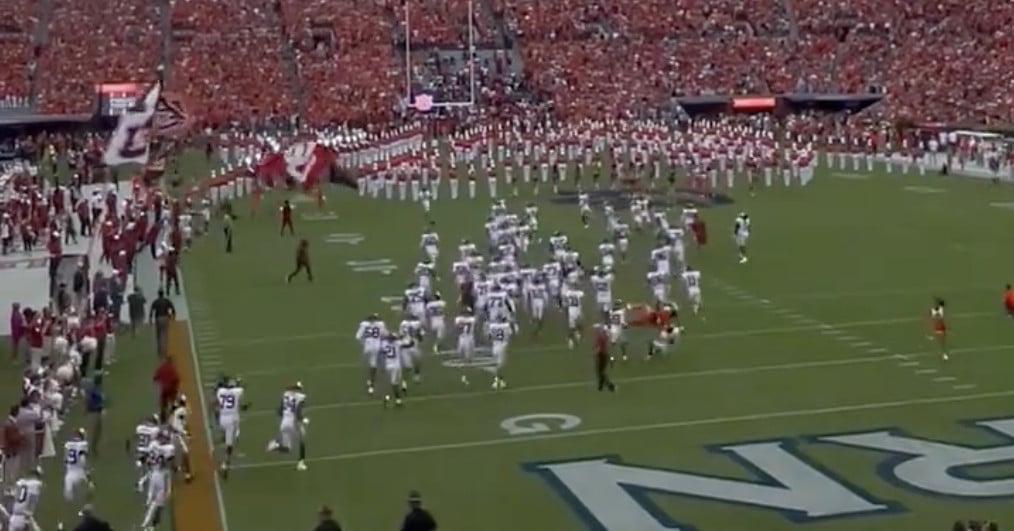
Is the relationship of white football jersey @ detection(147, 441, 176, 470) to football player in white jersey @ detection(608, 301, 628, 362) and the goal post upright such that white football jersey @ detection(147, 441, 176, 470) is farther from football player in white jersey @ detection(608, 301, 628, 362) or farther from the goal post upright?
the goal post upright

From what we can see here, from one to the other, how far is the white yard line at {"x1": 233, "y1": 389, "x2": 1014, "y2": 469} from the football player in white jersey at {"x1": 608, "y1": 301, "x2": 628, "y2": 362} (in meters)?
2.43

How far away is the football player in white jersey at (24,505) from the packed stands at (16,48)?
120ft

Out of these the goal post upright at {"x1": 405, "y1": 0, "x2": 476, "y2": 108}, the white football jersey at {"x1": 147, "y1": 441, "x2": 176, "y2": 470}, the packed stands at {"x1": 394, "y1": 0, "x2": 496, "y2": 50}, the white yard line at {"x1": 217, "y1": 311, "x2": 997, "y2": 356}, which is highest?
the packed stands at {"x1": 394, "y1": 0, "x2": 496, "y2": 50}

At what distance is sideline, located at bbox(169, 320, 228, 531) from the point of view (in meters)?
12.5

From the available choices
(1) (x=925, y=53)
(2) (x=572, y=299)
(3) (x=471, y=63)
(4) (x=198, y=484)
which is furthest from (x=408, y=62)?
(4) (x=198, y=484)

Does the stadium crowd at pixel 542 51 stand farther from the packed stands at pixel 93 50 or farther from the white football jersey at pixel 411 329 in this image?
the white football jersey at pixel 411 329

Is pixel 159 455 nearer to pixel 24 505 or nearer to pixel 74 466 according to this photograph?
pixel 74 466

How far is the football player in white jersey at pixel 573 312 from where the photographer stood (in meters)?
18.8

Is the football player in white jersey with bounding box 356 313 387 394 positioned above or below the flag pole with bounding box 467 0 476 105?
below

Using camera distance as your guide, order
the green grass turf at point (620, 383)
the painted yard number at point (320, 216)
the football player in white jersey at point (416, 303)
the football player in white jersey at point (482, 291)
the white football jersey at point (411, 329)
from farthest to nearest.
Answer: the painted yard number at point (320, 216), the football player in white jersey at point (482, 291), the football player in white jersey at point (416, 303), the white football jersey at point (411, 329), the green grass turf at point (620, 383)

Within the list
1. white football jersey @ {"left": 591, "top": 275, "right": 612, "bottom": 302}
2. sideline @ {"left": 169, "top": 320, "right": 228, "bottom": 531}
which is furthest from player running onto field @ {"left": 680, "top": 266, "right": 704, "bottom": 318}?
sideline @ {"left": 169, "top": 320, "right": 228, "bottom": 531}

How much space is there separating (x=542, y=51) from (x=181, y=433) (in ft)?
132

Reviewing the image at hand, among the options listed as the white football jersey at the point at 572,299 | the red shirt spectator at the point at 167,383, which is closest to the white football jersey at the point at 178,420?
the red shirt spectator at the point at 167,383

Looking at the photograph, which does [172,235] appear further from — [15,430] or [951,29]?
[951,29]
